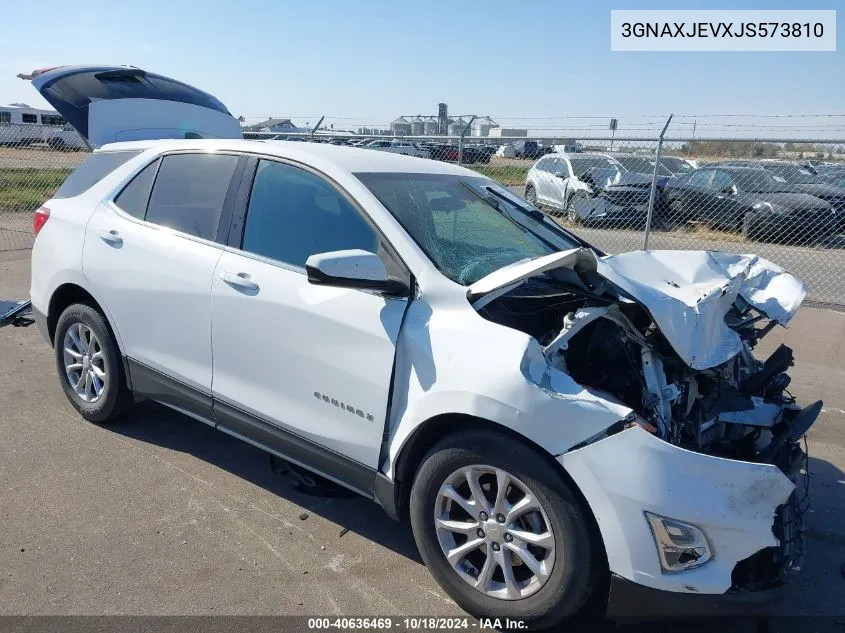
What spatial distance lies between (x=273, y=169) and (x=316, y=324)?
3.15 ft

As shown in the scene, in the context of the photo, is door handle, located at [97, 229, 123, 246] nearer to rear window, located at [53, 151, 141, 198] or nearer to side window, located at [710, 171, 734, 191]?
rear window, located at [53, 151, 141, 198]

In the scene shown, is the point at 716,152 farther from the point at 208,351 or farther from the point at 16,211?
the point at 16,211

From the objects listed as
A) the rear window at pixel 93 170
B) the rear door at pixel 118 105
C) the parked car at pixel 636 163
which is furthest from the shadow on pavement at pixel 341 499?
the parked car at pixel 636 163

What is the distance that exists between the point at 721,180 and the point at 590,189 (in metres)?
2.84

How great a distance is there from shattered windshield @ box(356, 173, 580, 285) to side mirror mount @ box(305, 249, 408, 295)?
0.25 metres

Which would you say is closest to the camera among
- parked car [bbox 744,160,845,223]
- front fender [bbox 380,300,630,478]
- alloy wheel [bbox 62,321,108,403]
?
front fender [bbox 380,300,630,478]

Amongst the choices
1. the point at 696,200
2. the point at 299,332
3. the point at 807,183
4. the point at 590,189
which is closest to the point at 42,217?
the point at 299,332

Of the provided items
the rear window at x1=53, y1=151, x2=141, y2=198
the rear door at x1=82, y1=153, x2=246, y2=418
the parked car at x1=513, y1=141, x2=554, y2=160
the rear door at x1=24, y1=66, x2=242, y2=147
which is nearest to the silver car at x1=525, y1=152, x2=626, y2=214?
the parked car at x1=513, y1=141, x2=554, y2=160

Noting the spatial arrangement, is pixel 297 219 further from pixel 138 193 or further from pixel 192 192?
pixel 138 193

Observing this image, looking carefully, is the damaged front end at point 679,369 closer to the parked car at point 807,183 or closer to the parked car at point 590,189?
the parked car at point 590,189

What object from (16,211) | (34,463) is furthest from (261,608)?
(16,211)

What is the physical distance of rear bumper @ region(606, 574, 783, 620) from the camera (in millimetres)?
2312

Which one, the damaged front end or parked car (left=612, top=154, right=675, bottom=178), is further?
parked car (left=612, top=154, right=675, bottom=178)

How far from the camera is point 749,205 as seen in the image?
1220 cm
